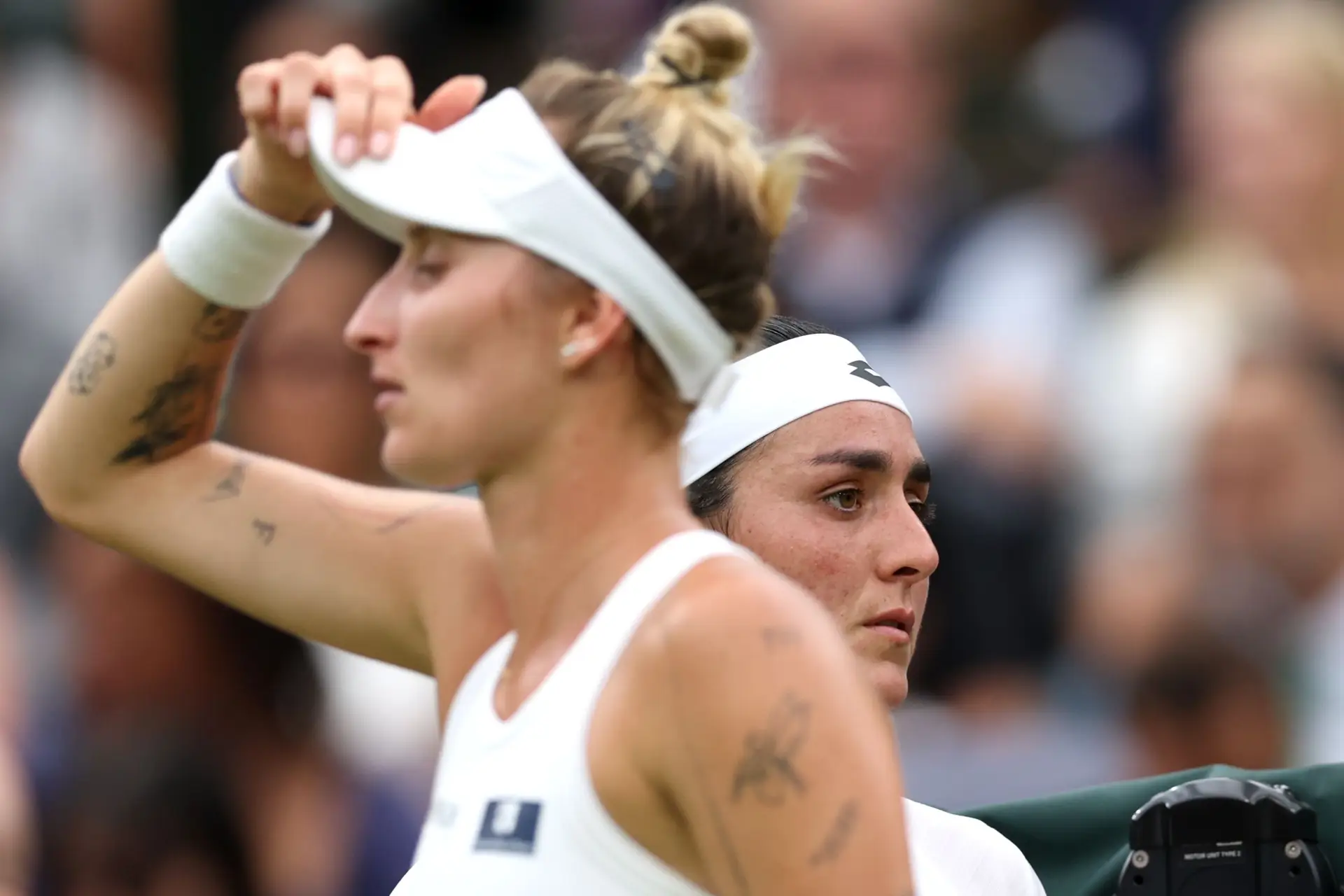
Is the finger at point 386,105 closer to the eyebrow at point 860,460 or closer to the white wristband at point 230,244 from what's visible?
the white wristband at point 230,244

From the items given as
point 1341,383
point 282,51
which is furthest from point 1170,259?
point 282,51

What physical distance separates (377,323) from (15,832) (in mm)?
3342

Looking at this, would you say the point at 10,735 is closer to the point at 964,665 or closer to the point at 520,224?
the point at 964,665

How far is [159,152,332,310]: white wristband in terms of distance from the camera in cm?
288

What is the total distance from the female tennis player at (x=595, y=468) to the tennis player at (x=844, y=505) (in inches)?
25.5

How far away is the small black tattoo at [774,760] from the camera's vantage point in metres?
2.10

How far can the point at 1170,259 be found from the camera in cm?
664

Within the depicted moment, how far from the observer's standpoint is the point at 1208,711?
16.9 feet

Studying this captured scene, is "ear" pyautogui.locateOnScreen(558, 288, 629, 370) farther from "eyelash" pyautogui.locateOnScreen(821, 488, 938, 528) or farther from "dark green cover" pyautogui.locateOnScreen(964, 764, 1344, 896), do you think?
"dark green cover" pyautogui.locateOnScreen(964, 764, 1344, 896)

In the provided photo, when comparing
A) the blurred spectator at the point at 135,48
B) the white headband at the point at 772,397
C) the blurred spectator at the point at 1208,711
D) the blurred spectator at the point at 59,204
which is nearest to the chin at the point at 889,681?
the white headband at the point at 772,397

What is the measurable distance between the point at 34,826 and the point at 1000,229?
330 centimetres

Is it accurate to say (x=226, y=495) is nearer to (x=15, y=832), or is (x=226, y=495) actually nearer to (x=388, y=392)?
(x=388, y=392)

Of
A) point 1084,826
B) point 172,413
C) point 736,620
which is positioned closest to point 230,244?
point 172,413

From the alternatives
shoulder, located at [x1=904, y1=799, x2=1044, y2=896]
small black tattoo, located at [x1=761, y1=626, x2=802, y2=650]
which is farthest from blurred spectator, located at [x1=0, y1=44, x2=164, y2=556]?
small black tattoo, located at [x1=761, y1=626, x2=802, y2=650]
